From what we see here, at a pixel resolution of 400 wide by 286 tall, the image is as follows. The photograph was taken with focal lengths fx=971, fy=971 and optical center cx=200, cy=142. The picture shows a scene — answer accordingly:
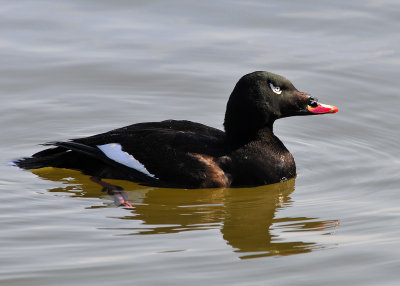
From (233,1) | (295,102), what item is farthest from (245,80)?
(233,1)

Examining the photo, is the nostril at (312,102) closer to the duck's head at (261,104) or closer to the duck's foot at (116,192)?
the duck's head at (261,104)

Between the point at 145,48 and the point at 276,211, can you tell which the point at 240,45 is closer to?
the point at 145,48

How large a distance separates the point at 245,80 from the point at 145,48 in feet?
11.6

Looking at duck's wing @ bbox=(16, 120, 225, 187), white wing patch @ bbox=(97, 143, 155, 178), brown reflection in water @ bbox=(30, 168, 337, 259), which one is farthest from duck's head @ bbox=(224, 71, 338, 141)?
white wing patch @ bbox=(97, 143, 155, 178)

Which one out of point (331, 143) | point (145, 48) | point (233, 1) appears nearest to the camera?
point (331, 143)

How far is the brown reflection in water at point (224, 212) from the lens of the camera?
785cm

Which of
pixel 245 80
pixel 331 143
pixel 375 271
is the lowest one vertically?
pixel 375 271

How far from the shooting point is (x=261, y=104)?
30.1 ft

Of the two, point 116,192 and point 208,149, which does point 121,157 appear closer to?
point 116,192

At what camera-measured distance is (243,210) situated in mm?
8719

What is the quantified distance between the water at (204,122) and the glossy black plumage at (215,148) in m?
0.15

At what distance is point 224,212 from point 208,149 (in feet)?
2.48

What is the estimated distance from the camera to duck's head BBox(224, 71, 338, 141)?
9156 millimetres

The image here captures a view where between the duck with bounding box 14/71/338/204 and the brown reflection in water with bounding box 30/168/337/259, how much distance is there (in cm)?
9
